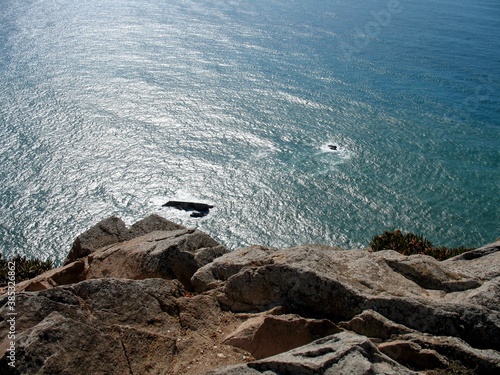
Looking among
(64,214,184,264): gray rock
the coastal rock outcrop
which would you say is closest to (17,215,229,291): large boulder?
the coastal rock outcrop

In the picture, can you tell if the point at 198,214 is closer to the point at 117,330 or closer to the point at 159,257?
the point at 159,257

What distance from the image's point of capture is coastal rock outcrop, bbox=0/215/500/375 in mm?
11758

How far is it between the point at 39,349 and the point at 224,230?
4353cm

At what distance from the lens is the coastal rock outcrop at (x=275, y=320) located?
38.6 ft

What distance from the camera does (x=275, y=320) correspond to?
1449 cm

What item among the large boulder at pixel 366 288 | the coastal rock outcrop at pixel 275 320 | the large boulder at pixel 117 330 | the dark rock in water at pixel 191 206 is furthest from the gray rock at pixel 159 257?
the dark rock in water at pixel 191 206

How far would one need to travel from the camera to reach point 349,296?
1508 cm

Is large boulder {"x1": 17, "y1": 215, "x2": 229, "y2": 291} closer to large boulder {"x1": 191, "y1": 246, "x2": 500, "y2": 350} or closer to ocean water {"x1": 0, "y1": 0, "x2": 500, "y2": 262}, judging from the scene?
large boulder {"x1": 191, "y1": 246, "x2": 500, "y2": 350}

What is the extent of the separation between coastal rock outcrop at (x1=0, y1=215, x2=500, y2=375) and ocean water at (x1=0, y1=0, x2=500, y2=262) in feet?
118

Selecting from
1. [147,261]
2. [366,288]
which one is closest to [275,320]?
[366,288]

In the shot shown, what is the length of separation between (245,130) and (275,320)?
2461 inches

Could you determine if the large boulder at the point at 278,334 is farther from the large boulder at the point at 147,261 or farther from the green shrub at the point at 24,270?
the green shrub at the point at 24,270

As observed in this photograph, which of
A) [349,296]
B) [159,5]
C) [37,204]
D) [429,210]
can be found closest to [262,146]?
[429,210]

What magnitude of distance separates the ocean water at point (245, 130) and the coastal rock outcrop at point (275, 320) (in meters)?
36.1
